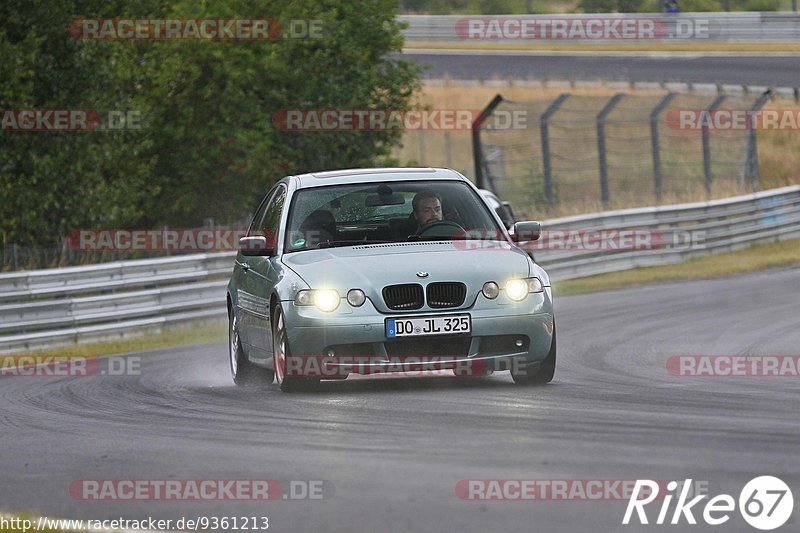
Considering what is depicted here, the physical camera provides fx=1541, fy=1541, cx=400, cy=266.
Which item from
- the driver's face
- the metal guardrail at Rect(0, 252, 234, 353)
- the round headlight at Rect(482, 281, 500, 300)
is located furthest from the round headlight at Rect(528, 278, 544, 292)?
the metal guardrail at Rect(0, 252, 234, 353)

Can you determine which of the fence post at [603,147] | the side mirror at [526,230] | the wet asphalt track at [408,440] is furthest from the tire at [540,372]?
the fence post at [603,147]

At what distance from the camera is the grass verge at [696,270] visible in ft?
76.9

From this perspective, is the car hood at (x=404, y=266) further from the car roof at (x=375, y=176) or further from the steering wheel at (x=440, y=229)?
the car roof at (x=375, y=176)

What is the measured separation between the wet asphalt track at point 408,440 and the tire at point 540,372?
95 mm

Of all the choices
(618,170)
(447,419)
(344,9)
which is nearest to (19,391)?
(447,419)

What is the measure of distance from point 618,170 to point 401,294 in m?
31.0

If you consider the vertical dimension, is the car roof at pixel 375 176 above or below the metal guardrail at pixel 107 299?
above

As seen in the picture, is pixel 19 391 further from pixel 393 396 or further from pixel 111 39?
pixel 111 39

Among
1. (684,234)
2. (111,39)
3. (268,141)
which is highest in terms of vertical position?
(111,39)

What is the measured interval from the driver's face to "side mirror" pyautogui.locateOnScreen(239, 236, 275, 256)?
1081 mm

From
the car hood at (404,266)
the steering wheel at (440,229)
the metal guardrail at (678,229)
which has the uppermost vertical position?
the steering wheel at (440,229)

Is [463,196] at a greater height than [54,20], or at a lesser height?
lesser

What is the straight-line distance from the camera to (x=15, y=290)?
18000 mm

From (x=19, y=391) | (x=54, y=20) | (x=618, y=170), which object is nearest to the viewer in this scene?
(x=19, y=391)
